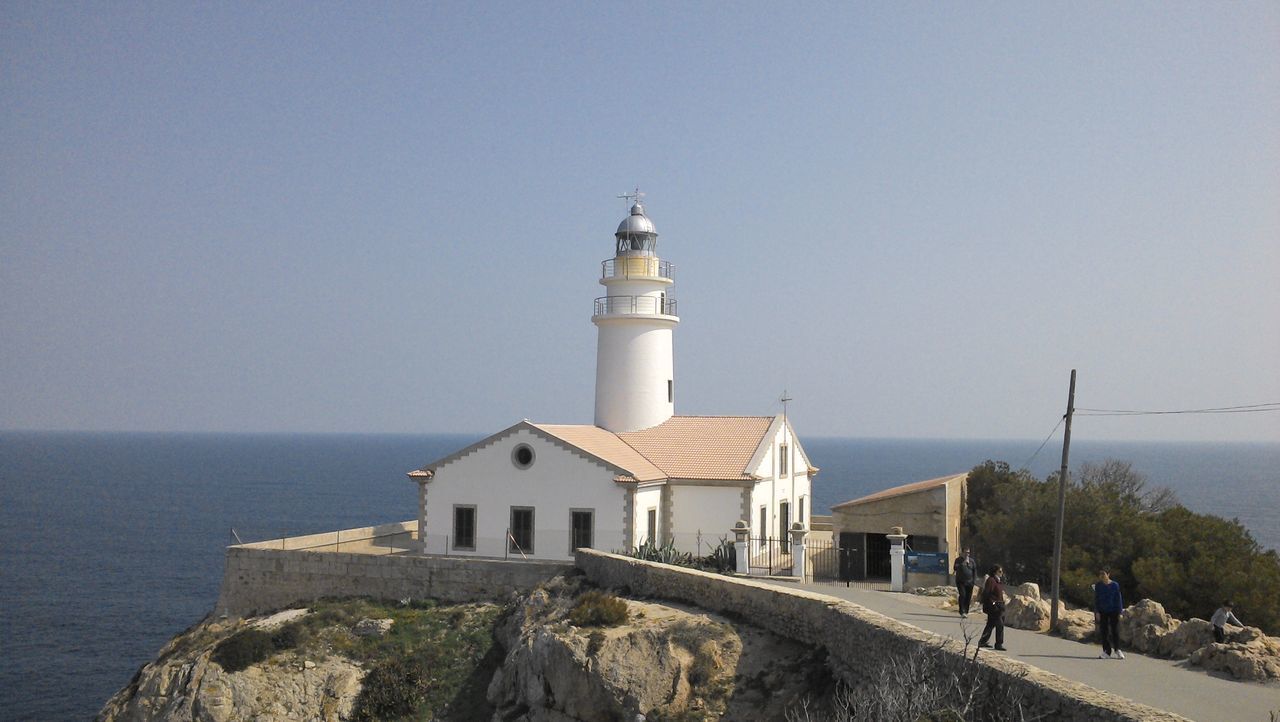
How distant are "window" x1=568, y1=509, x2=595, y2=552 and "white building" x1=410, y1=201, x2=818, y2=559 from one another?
25mm

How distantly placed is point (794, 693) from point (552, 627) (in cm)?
614

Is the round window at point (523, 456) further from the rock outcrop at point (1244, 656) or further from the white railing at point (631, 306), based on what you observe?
the rock outcrop at point (1244, 656)

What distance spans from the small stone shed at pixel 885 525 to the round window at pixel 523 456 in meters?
7.84

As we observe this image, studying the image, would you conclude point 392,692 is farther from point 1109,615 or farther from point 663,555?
point 1109,615

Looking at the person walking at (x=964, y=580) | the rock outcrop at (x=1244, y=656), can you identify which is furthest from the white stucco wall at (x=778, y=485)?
the rock outcrop at (x=1244, y=656)

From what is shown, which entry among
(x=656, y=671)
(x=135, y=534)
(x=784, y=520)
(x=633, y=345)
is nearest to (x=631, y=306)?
(x=633, y=345)

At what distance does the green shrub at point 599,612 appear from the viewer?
65.1ft

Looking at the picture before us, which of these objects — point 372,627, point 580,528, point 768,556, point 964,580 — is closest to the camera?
point 964,580

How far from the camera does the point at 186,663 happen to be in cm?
2322

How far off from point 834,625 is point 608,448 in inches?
496

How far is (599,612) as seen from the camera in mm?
20062

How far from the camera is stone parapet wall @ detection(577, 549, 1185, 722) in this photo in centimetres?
984

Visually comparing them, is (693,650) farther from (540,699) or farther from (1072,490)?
(1072,490)

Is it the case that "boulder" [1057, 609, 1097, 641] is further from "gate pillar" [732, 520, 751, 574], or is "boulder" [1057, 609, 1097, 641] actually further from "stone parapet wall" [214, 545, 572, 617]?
"stone parapet wall" [214, 545, 572, 617]
